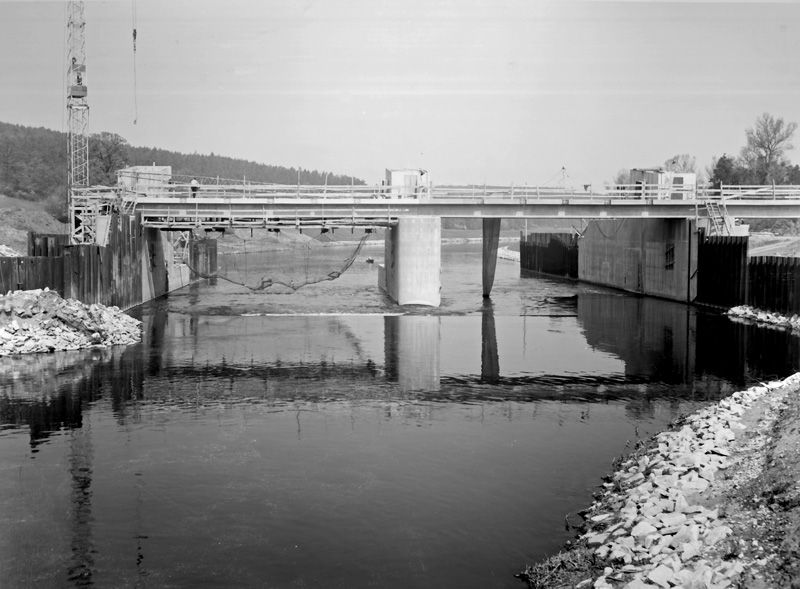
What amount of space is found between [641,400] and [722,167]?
82.1 metres

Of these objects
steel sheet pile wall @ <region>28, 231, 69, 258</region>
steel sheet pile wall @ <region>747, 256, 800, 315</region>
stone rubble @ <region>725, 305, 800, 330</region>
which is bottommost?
stone rubble @ <region>725, 305, 800, 330</region>

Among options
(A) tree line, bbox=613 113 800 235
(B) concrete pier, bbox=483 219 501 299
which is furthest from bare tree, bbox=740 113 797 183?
(B) concrete pier, bbox=483 219 501 299

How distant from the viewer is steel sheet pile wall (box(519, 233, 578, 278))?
8006 cm

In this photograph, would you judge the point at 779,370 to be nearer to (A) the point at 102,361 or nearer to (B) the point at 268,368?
(B) the point at 268,368

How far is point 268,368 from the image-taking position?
92.7 feet

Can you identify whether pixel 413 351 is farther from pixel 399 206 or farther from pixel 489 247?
pixel 489 247

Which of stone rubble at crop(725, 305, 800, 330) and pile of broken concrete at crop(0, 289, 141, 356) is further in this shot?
stone rubble at crop(725, 305, 800, 330)

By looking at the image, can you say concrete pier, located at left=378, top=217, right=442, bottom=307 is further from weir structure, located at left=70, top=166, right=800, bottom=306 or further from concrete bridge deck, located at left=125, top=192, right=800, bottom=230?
concrete bridge deck, located at left=125, top=192, right=800, bottom=230

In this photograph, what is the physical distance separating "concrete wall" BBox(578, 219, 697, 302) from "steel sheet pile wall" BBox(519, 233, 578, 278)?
7.13 meters

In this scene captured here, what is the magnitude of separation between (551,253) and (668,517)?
2993 inches

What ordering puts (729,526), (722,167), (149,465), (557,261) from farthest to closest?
(722,167)
(557,261)
(149,465)
(729,526)

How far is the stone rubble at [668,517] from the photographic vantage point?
10084mm

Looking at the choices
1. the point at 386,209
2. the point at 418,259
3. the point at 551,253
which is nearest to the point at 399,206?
the point at 386,209

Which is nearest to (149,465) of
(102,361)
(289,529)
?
(289,529)
